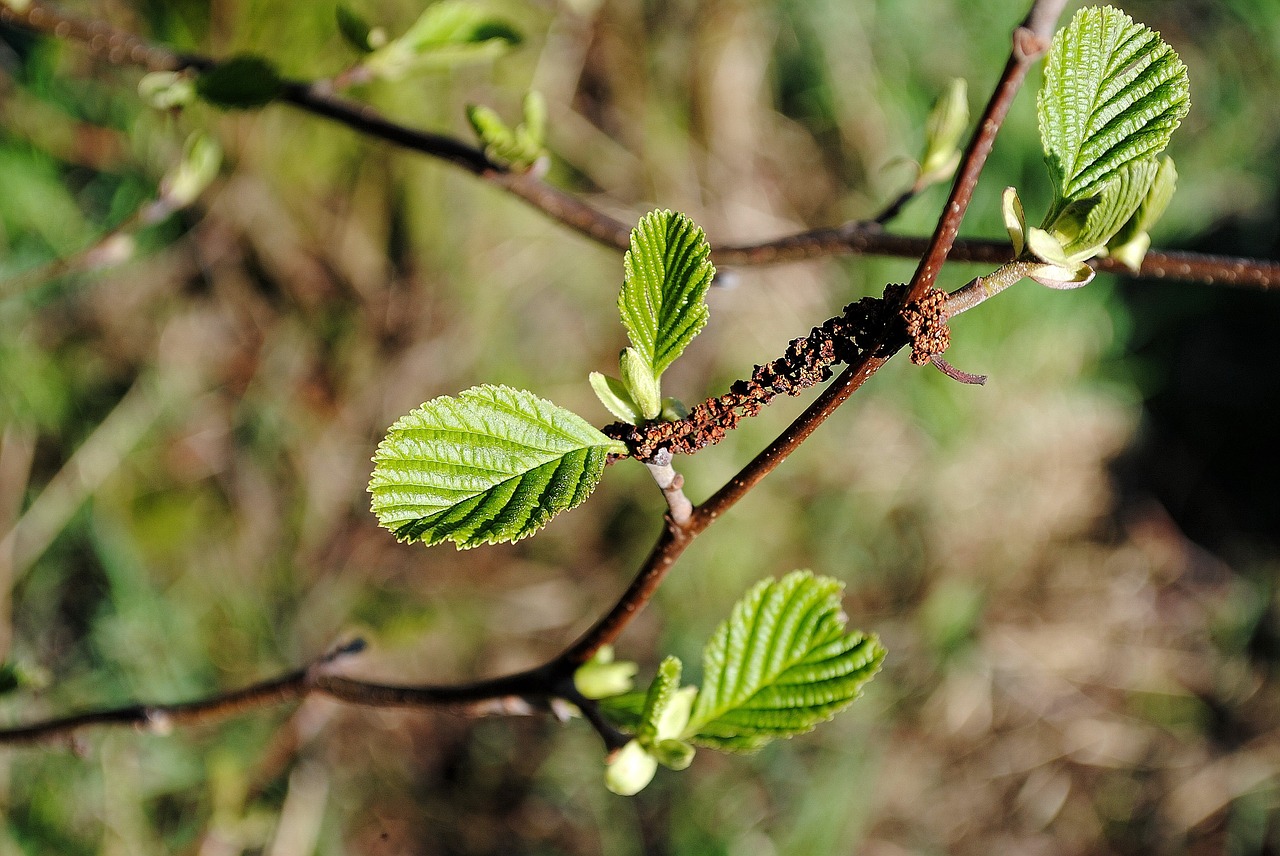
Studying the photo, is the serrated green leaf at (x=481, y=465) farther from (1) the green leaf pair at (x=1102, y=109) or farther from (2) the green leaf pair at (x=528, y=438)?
(1) the green leaf pair at (x=1102, y=109)

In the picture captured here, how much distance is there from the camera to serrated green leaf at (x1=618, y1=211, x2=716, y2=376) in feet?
1.61

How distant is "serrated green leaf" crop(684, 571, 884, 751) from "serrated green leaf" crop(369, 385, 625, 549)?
0.18 metres

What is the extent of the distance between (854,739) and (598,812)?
0.66 m

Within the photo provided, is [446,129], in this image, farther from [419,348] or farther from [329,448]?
[329,448]

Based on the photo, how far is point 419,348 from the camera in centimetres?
218

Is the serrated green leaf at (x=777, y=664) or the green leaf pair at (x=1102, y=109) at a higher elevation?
the green leaf pair at (x=1102, y=109)

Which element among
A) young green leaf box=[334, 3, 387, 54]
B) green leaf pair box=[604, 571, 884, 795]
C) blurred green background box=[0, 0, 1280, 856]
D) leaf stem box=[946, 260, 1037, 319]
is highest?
leaf stem box=[946, 260, 1037, 319]

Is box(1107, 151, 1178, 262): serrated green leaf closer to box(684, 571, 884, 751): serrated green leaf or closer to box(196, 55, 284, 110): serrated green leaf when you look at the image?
box(684, 571, 884, 751): serrated green leaf

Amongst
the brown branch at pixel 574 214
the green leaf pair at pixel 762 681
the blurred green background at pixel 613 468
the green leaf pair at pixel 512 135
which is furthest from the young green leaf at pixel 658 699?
the blurred green background at pixel 613 468

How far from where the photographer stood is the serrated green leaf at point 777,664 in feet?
2.04

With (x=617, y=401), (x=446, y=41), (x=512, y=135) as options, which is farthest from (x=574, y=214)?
(x=617, y=401)

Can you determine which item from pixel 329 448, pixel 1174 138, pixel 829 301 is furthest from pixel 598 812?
pixel 1174 138

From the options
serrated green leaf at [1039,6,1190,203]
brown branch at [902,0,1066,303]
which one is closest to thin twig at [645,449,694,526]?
brown branch at [902,0,1066,303]

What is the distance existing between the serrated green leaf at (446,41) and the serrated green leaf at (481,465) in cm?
57
